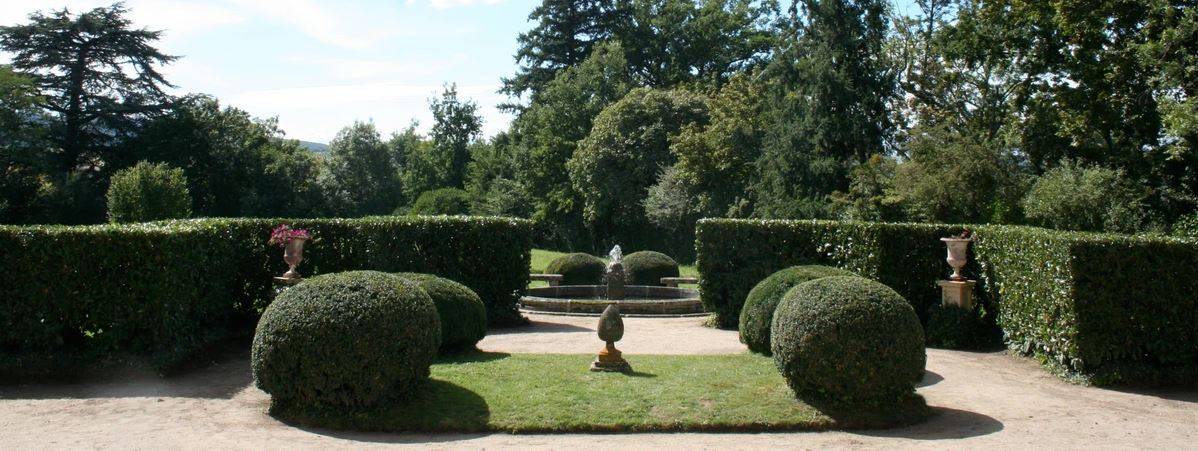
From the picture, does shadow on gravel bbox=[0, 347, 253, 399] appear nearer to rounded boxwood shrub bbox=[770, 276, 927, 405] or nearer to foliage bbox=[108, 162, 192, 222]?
rounded boxwood shrub bbox=[770, 276, 927, 405]

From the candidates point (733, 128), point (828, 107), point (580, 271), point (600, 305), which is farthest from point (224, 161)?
point (600, 305)

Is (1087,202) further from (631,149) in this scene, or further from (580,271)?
(631,149)

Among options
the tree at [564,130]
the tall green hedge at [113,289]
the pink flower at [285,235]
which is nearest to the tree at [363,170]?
the tree at [564,130]

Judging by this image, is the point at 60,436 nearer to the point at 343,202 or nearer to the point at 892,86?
the point at 892,86

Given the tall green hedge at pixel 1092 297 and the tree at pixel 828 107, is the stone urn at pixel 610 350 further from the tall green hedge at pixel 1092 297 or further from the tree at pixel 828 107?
the tree at pixel 828 107

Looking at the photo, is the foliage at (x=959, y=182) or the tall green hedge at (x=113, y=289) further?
the foliage at (x=959, y=182)

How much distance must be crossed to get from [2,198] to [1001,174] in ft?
134

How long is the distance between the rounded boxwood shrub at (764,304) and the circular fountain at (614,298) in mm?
4443

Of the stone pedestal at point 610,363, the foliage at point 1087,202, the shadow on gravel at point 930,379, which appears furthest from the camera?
the foliage at point 1087,202

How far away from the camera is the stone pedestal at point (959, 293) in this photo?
47.9 feet

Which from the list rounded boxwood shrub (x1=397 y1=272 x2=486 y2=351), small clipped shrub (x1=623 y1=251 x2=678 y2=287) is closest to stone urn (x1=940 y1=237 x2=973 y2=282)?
rounded boxwood shrub (x1=397 y1=272 x2=486 y2=351)

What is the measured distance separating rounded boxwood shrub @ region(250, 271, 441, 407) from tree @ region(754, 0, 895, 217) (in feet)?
78.4

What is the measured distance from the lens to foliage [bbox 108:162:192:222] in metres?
35.4

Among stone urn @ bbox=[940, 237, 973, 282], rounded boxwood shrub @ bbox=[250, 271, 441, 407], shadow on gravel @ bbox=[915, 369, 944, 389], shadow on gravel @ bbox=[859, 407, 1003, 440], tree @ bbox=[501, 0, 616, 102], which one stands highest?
tree @ bbox=[501, 0, 616, 102]
